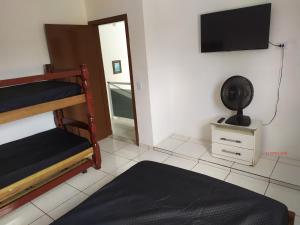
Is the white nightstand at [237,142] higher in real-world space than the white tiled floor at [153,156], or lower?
higher

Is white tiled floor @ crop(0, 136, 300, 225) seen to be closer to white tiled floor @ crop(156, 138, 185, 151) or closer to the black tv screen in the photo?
white tiled floor @ crop(156, 138, 185, 151)

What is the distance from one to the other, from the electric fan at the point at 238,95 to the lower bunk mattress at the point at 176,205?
1324 mm

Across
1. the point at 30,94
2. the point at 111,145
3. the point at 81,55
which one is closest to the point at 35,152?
the point at 30,94

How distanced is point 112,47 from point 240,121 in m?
3.32

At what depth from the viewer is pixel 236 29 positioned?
2.68 m

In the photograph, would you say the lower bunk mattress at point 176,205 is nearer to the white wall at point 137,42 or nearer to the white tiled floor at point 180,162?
the white tiled floor at point 180,162

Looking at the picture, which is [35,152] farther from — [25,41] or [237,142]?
[237,142]

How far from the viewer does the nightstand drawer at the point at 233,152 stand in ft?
8.94

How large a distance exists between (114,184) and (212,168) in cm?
150

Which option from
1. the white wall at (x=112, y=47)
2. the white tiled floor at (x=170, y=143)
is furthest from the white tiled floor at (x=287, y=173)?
the white wall at (x=112, y=47)

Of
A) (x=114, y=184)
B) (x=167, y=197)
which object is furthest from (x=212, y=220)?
(x=114, y=184)

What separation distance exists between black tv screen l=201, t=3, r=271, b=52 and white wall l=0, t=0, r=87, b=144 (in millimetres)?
2083

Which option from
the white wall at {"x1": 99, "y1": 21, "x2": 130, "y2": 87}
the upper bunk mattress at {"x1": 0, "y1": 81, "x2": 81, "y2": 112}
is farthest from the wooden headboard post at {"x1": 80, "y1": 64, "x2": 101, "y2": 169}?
the white wall at {"x1": 99, "y1": 21, "x2": 130, "y2": 87}

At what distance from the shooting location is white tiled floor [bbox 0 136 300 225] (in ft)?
7.45
